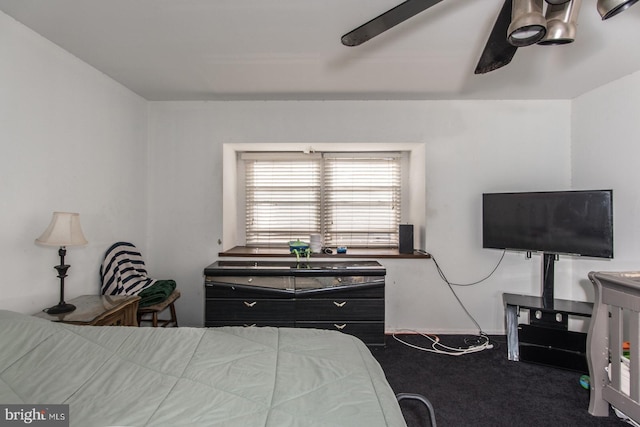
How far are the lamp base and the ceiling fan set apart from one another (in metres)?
2.27

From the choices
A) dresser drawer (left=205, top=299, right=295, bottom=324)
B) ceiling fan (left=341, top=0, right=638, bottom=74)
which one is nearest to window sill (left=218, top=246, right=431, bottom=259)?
dresser drawer (left=205, top=299, right=295, bottom=324)

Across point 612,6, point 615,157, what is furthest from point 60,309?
point 615,157

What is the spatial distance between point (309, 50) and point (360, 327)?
89.1 inches

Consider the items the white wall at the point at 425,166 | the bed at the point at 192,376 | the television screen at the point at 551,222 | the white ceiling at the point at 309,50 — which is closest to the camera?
the bed at the point at 192,376

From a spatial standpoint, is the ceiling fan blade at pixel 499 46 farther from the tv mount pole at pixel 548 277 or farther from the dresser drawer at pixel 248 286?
the dresser drawer at pixel 248 286

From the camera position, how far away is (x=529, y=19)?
1.09 metres

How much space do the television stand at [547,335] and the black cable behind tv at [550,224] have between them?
0.35ft

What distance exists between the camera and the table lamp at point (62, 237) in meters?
1.83

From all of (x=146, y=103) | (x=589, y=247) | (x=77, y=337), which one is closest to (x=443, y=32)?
(x=589, y=247)

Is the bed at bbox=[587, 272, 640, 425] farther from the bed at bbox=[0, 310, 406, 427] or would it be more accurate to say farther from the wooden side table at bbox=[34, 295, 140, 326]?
the wooden side table at bbox=[34, 295, 140, 326]

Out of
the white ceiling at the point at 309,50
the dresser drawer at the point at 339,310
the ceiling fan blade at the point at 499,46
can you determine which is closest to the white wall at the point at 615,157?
the white ceiling at the point at 309,50

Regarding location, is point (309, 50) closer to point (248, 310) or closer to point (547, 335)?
point (248, 310)

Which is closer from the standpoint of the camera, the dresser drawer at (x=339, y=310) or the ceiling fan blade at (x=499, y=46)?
the ceiling fan blade at (x=499, y=46)

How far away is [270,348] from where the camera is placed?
53.5 inches
